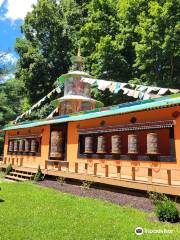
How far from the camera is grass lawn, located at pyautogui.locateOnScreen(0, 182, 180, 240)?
8242 mm

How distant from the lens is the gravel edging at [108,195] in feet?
38.6

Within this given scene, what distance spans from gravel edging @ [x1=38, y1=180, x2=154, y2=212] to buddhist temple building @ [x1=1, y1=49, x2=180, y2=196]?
44cm

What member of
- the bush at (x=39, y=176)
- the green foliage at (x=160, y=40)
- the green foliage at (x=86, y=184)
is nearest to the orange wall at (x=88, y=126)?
the green foliage at (x=86, y=184)

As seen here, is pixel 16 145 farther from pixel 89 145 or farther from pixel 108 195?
pixel 108 195

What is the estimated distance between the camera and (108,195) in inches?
544

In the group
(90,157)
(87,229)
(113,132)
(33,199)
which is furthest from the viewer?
(90,157)

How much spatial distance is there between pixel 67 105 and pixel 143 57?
356 inches

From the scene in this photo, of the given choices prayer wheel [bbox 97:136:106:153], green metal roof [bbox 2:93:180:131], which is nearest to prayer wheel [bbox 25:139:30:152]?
green metal roof [bbox 2:93:180:131]

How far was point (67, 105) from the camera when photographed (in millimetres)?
25188

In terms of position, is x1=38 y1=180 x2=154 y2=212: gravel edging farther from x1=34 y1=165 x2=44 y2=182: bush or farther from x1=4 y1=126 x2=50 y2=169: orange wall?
x1=4 y1=126 x2=50 y2=169: orange wall

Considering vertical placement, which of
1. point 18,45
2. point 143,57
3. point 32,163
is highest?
point 18,45

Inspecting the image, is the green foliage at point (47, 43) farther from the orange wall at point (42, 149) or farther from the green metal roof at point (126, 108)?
the green metal roof at point (126, 108)

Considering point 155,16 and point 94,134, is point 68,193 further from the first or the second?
point 155,16

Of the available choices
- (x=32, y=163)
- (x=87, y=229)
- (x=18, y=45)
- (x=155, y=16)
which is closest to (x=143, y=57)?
(x=155, y=16)
